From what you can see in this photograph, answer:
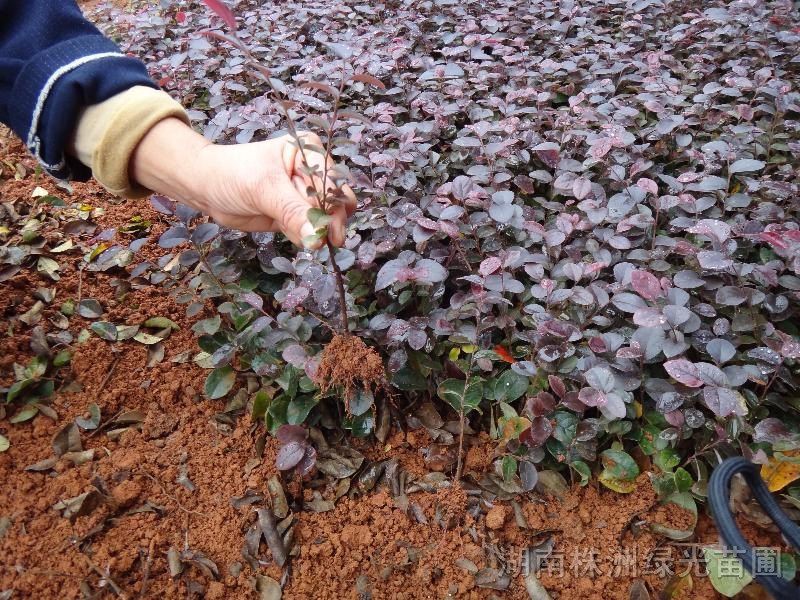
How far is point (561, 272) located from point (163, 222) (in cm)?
155

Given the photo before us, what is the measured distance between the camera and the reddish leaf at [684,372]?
127cm

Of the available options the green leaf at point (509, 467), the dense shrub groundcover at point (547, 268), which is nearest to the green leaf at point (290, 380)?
the dense shrub groundcover at point (547, 268)

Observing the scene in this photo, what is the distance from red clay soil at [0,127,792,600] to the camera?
1.30 m

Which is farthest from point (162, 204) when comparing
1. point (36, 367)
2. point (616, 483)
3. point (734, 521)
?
point (734, 521)

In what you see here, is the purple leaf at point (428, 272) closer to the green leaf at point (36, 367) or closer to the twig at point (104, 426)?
the twig at point (104, 426)

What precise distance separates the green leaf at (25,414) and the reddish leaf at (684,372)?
168 centimetres

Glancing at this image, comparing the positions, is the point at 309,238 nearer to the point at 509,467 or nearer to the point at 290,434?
the point at 290,434

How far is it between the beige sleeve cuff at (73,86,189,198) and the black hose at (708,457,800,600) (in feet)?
4.26

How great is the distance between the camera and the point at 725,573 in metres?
1.22

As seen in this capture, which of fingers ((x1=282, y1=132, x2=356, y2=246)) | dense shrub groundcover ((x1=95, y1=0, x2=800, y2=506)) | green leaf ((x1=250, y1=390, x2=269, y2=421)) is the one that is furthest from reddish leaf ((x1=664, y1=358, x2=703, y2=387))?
green leaf ((x1=250, y1=390, x2=269, y2=421))

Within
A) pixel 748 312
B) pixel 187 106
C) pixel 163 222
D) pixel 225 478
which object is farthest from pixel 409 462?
pixel 187 106

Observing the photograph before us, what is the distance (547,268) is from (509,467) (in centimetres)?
58

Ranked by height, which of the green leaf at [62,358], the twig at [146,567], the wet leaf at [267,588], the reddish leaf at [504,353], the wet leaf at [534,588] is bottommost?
the wet leaf at [534,588]

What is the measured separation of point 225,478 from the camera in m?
1.49
